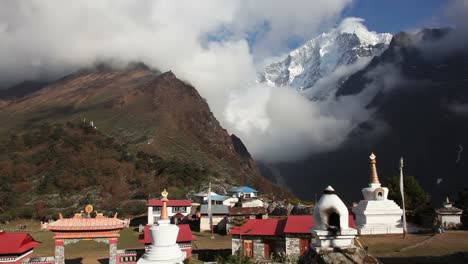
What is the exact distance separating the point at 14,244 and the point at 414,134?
470 feet

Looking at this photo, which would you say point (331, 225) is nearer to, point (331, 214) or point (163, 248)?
point (331, 214)

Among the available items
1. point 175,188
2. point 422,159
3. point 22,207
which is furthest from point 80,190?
point 422,159

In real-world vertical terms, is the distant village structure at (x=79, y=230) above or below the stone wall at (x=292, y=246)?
above

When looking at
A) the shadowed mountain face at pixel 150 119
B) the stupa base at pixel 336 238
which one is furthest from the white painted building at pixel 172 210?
the shadowed mountain face at pixel 150 119

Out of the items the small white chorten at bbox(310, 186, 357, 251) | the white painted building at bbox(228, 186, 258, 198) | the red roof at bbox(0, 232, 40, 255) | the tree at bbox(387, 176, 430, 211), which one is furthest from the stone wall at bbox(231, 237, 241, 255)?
the white painted building at bbox(228, 186, 258, 198)

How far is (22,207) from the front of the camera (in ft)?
213

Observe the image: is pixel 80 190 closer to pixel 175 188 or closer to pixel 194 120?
pixel 175 188

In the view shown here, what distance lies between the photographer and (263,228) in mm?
27516

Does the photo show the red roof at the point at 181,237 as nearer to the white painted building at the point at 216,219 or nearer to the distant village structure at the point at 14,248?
the distant village structure at the point at 14,248

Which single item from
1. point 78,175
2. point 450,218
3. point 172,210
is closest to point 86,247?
point 172,210

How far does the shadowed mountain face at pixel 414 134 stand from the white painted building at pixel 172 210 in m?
71.9

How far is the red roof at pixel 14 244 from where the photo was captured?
22516 millimetres

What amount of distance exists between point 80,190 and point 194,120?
69145 mm

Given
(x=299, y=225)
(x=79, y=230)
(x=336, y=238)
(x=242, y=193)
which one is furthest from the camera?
(x=242, y=193)
